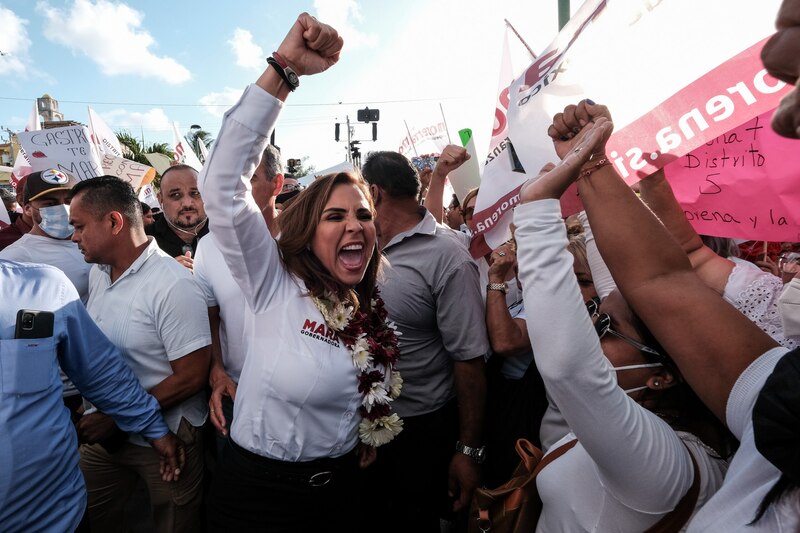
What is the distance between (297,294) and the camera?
5.65ft

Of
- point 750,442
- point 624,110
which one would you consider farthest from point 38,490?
point 624,110

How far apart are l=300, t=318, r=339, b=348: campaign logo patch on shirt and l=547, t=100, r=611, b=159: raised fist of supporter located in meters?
1.01

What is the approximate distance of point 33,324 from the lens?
1525 mm

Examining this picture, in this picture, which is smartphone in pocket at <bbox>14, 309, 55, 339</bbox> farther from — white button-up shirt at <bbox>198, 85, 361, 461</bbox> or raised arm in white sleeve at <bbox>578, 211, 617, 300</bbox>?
raised arm in white sleeve at <bbox>578, 211, 617, 300</bbox>

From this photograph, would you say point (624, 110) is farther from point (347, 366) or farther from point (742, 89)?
point (347, 366)

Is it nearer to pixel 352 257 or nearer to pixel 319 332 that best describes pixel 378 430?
pixel 319 332

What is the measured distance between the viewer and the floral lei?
1.75 metres

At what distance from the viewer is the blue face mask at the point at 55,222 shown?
10.4 ft

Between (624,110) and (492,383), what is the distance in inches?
64.3

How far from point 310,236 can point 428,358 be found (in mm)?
982

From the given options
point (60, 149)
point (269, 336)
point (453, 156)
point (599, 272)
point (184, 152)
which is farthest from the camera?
point (184, 152)

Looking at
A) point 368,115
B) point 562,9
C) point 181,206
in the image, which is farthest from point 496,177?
point 368,115

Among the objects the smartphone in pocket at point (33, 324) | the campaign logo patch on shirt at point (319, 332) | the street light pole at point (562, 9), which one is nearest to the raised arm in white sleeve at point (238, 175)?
the campaign logo patch on shirt at point (319, 332)

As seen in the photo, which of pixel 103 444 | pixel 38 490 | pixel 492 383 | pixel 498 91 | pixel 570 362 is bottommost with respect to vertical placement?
pixel 492 383
